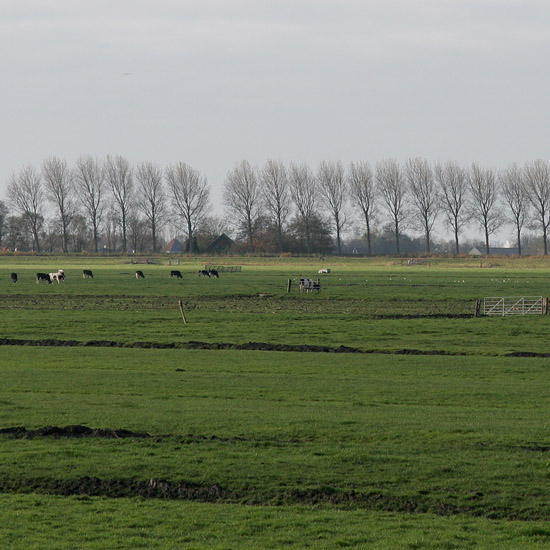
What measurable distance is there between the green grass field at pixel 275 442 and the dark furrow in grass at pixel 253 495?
0.04 m

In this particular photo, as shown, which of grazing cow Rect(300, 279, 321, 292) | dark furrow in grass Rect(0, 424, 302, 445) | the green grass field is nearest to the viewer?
the green grass field

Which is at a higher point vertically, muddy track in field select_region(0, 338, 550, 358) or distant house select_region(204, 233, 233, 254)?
distant house select_region(204, 233, 233, 254)

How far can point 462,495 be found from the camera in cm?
1409

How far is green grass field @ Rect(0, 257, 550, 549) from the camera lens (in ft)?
41.8

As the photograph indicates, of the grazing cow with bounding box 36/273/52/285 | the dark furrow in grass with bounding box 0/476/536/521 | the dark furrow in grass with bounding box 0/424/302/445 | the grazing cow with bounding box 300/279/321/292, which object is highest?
the grazing cow with bounding box 36/273/52/285

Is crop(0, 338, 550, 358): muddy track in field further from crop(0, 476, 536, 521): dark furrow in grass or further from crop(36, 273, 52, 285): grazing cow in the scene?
crop(36, 273, 52, 285): grazing cow

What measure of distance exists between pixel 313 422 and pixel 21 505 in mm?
7214

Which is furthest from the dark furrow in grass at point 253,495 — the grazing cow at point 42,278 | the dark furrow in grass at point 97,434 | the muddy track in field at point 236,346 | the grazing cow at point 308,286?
the grazing cow at point 42,278

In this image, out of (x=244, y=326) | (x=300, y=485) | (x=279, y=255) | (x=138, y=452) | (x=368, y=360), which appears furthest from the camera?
(x=279, y=255)

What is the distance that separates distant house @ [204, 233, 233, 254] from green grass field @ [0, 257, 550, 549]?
138401mm

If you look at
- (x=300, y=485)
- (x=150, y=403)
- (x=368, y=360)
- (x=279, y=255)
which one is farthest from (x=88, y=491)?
(x=279, y=255)

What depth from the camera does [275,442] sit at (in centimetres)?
1759

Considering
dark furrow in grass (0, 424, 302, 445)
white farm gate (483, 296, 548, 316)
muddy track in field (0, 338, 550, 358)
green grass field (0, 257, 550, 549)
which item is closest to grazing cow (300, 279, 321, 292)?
white farm gate (483, 296, 548, 316)

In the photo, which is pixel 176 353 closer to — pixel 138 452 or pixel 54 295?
pixel 138 452
